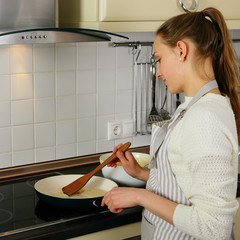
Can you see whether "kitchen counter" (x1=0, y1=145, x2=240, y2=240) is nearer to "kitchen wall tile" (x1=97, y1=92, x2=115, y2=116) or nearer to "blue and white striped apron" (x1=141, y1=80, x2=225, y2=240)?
"blue and white striped apron" (x1=141, y1=80, x2=225, y2=240)

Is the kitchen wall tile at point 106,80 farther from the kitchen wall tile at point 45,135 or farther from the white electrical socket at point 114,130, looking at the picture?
the kitchen wall tile at point 45,135

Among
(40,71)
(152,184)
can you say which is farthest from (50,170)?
(152,184)

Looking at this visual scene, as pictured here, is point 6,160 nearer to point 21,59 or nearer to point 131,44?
point 21,59

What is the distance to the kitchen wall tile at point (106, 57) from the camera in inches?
84.0

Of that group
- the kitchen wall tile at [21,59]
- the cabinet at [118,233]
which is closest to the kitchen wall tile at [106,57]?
the kitchen wall tile at [21,59]

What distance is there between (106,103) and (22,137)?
0.43 meters

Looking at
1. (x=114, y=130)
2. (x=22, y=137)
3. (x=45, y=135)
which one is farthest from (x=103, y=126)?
(x=22, y=137)

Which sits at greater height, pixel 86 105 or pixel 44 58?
pixel 44 58

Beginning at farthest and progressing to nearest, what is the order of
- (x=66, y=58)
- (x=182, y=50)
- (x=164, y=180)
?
(x=66, y=58) < (x=164, y=180) < (x=182, y=50)

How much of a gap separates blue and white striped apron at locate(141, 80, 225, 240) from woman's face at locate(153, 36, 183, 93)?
0.07 meters

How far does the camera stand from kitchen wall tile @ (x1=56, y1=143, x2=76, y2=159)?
2115mm

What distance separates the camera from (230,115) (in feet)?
4.24

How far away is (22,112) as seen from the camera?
1.99 metres

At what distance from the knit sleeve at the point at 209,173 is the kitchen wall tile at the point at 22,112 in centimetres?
93
